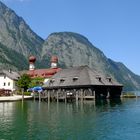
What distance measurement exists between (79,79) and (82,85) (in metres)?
3.87

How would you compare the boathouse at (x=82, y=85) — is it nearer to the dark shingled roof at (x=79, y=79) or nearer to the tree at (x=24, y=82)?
the dark shingled roof at (x=79, y=79)

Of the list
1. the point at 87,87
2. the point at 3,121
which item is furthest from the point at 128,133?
the point at 87,87

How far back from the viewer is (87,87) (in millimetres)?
117062

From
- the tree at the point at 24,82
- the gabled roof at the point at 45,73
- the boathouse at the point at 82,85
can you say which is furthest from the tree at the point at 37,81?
the boathouse at the point at 82,85

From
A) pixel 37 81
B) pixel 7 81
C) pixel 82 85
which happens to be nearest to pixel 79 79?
pixel 82 85

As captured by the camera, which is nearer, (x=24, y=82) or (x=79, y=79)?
(x=79, y=79)

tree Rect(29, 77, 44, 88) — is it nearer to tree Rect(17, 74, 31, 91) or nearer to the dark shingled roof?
tree Rect(17, 74, 31, 91)

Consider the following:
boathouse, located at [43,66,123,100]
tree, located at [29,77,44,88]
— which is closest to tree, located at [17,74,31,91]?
tree, located at [29,77,44,88]

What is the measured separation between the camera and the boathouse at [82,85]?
11534 centimetres

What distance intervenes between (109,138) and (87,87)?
74383 millimetres

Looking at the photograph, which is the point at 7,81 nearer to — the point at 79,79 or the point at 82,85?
the point at 79,79

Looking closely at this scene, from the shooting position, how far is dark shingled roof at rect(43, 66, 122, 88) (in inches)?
4648

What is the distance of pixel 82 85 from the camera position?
384 feet

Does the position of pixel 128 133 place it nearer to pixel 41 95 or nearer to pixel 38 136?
pixel 38 136
